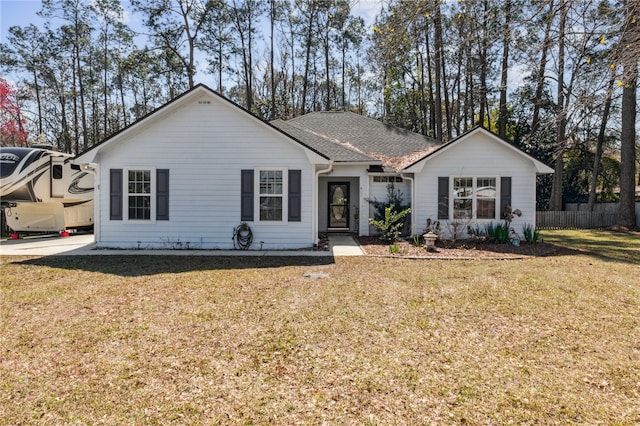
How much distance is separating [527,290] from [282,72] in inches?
1103

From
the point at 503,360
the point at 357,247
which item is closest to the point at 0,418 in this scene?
the point at 503,360

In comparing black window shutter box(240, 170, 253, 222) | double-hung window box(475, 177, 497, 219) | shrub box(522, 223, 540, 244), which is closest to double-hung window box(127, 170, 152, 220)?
black window shutter box(240, 170, 253, 222)

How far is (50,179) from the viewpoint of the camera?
42.8ft

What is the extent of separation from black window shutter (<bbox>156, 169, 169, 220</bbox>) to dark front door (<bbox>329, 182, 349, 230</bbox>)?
6.47m

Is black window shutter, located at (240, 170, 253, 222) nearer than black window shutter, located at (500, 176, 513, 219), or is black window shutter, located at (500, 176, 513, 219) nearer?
black window shutter, located at (240, 170, 253, 222)

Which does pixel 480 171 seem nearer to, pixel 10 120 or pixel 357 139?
pixel 357 139

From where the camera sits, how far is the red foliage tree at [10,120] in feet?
86.5

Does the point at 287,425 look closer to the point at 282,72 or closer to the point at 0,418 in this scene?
the point at 0,418

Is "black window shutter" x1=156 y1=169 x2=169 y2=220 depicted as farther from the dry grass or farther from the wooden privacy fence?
the wooden privacy fence

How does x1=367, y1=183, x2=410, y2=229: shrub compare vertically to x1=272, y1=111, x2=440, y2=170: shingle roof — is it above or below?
below

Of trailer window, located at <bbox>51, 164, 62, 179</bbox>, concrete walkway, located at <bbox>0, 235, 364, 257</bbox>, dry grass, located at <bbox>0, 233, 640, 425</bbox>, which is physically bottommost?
dry grass, located at <bbox>0, 233, 640, 425</bbox>

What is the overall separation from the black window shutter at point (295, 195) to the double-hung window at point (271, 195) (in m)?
0.31

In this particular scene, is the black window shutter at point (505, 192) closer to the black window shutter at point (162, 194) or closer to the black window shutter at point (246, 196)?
the black window shutter at point (246, 196)

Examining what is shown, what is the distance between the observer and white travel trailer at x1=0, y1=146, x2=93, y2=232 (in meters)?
12.1
